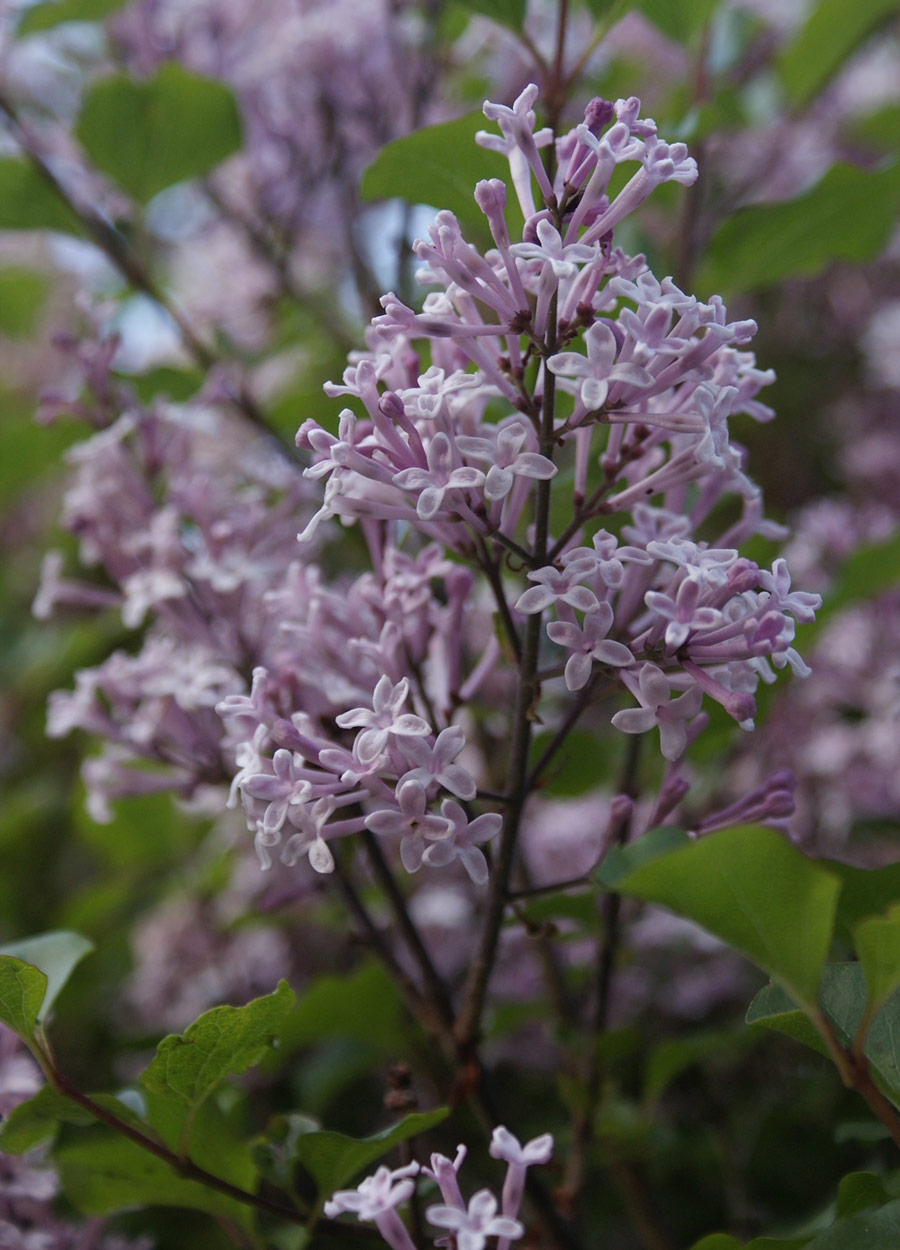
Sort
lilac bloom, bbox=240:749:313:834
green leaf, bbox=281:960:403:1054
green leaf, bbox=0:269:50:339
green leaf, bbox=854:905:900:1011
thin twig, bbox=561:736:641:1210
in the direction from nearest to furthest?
1. green leaf, bbox=854:905:900:1011
2. lilac bloom, bbox=240:749:313:834
3. thin twig, bbox=561:736:641:1210
4. green leaf, bbox=281:960:403:1054
5. green leaf, bbox=0:269:50:339

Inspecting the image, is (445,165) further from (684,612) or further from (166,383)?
(166,383)

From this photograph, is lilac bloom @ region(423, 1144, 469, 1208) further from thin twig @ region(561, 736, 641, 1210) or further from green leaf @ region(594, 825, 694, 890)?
thin twig @ region(561, 736, 641, 1210)

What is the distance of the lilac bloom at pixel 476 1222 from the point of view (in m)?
0.56

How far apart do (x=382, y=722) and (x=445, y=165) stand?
42 centimetres

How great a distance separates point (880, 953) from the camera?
22.6 inches

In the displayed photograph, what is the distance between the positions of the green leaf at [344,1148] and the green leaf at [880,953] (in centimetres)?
26

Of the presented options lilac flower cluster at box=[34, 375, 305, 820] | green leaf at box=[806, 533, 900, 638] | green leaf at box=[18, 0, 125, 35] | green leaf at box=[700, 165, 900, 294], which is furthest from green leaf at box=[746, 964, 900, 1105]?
green leaf at box=[18, 0, 125, 35]

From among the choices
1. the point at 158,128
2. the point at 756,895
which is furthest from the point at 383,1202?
the point at 158,128

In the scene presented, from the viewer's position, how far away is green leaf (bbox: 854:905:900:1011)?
56 cm

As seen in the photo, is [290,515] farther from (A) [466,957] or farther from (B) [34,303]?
(B) [34,303]

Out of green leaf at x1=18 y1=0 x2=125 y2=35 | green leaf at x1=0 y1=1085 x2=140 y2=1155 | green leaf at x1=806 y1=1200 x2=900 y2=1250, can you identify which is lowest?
green leaf at x1=806 y1=1200 x2=900 y2=1250

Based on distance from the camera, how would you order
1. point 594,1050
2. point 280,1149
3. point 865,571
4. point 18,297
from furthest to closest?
1. point 18,297
2. point 865,571
3. point 594,1050
4. point 280,1149

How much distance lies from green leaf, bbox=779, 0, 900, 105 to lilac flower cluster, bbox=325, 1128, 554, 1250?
1.23 metres

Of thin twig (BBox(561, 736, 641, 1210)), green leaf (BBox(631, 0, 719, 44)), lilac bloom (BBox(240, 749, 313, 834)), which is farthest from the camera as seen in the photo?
green leaf (BBox(631, 0, 719, 44))
